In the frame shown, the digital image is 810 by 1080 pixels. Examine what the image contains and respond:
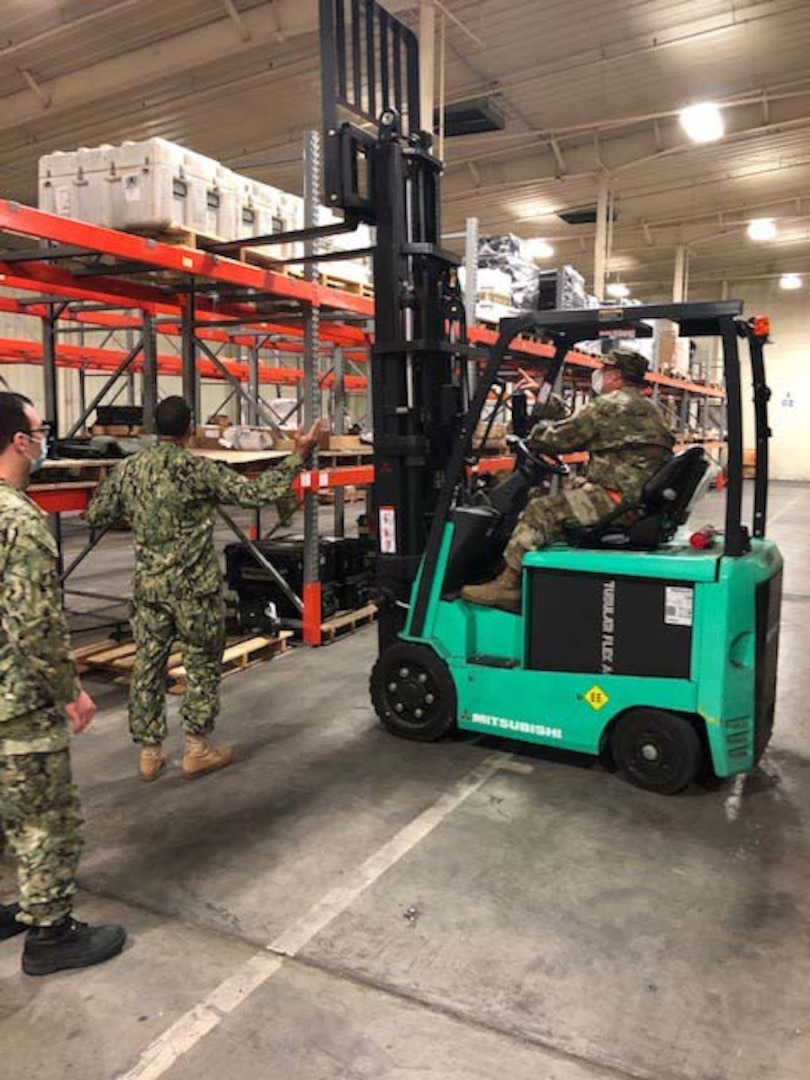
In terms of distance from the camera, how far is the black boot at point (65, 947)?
2.92 metres

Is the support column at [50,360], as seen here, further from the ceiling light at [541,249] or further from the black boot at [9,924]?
the ceiling light at [541,249]

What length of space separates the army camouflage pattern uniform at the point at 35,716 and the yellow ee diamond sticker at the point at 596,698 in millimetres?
2634

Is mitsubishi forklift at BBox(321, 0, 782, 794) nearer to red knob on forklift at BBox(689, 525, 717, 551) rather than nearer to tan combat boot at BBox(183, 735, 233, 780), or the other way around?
red knob on forklift at BBox(689, 525, 717, 551)

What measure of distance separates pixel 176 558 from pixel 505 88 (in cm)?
1033

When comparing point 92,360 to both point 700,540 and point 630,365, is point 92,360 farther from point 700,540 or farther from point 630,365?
point 700,540

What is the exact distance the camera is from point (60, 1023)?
270 centimetres

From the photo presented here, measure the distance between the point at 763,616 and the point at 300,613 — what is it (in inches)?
175

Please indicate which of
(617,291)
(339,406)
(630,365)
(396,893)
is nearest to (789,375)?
(617,291)

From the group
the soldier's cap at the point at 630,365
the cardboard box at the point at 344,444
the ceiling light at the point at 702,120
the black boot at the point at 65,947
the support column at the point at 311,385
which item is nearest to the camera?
the black boot at the point at 65,947

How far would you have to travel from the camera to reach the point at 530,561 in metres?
4.68

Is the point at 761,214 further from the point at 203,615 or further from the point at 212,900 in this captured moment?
the point at 212,900

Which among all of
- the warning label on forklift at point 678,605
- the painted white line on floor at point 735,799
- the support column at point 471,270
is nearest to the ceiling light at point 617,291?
the support column at point 471,270

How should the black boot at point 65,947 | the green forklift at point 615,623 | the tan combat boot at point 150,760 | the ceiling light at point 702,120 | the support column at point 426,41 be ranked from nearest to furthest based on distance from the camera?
the black boot at point 65,947 < the green forklift at point 615,623 < the tan combat boot at point 150,760 < the support column at point 426,41 < the ceiling light at point 702,120

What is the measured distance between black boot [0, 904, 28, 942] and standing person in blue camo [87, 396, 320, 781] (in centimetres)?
138
